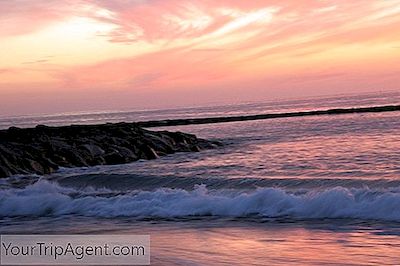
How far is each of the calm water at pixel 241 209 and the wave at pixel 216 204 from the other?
0.02 m

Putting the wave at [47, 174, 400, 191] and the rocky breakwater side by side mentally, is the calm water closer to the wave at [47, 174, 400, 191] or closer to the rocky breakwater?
the wave at [47, 174, 400, 191]

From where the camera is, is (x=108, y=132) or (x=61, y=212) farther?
(x=108, y=132)

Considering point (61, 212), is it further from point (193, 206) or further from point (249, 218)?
point (249, 218)

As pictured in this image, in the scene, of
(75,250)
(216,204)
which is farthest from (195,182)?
(75,250)

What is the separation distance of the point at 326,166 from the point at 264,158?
183 inches

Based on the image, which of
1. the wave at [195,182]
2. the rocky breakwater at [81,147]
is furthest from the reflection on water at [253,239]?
the rocky breakwater at [81,147]

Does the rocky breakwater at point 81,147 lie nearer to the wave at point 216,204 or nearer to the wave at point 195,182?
Answer: the wave at point 195,182

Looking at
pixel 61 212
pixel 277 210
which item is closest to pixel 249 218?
pixel 277 210

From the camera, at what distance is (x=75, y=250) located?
28.4ft

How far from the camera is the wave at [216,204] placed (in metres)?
11.7

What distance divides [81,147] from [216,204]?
15.8m

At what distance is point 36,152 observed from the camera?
81.2 ft

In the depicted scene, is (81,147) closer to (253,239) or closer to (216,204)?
(216,204)

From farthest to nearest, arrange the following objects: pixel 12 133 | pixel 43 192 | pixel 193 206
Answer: pixel 12 133 → pixel 43 192 → pixel 193 206
